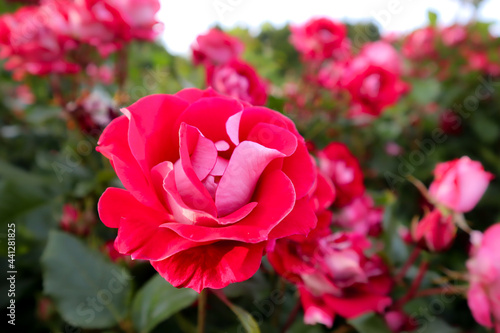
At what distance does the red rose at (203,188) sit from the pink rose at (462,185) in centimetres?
23

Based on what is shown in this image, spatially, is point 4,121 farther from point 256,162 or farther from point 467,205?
point 467,205

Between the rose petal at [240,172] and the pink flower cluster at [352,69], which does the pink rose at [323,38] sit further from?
the rose petal at [240,172]

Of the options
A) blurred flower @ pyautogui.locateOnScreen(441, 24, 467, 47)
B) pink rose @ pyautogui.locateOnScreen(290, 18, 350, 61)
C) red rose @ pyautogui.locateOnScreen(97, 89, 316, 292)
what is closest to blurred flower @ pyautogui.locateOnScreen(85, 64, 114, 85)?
pink rose @ pyautogui.locateOnScreen(290, 18, 350, 61)

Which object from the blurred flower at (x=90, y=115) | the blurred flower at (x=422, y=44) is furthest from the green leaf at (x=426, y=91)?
the blurred flower at (x=90, y=115)

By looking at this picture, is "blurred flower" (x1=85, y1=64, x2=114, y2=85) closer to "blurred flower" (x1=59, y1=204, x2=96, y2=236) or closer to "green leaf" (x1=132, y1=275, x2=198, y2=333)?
"blurred flower" (x1=59, y1=204, x2=96, y2=236)

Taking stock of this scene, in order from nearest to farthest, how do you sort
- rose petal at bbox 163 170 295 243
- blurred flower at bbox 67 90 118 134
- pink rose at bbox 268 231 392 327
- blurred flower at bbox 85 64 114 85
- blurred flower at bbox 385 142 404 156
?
1. rose petal at bbox 163 170 295 243
2. pink rose at bbox 268 231 392 327
3. blurred flower at bbox 67 90 118 134
4. blurred flower at bbox 85 64 114 85
5. blurred flower at bbox 385 142 404 156

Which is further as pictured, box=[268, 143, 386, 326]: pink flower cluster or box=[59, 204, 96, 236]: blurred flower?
box=[59, 204, 96, 236]: blurred flower

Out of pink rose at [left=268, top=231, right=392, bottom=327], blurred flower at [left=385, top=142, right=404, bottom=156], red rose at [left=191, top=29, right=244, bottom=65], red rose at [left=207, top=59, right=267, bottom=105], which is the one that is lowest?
blurred flower at [left=385, top=142, right=404, bottom=156]

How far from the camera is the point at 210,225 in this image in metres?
0.26

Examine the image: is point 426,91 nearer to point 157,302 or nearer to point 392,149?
point 392,149

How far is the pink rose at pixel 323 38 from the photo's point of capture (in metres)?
0.86

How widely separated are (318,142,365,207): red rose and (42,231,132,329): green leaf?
0.33 m

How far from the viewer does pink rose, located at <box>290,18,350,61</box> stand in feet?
2.84

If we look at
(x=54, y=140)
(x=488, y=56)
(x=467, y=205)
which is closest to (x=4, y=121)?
(x=54, y=140)
